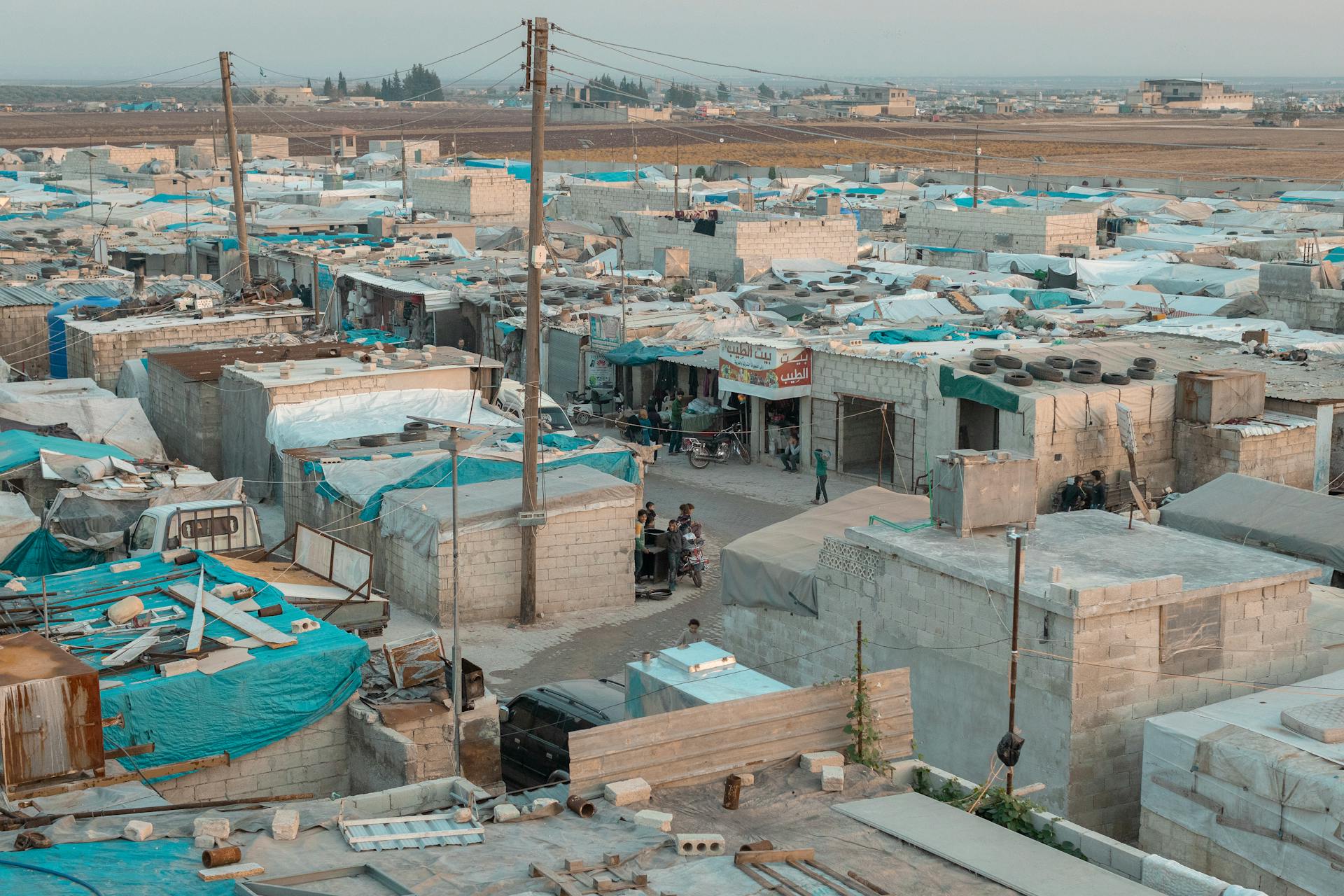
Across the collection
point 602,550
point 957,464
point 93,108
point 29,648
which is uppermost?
point 93,108

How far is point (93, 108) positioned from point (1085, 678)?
20484 centimetres

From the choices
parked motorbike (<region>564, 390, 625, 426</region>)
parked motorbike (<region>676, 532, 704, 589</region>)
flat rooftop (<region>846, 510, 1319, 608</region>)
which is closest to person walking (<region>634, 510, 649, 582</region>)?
parked motorbike (<region>676, 532, 704, 589</region>)

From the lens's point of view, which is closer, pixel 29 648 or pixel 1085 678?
pixel 29 648

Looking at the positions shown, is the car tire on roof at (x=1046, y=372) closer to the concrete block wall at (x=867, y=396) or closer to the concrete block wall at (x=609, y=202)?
the concrete block wall at (x=867, y=396)

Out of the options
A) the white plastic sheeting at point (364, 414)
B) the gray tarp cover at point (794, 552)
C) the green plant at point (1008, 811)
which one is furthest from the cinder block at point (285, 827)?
the white plastic sheeting at point (364, 414)

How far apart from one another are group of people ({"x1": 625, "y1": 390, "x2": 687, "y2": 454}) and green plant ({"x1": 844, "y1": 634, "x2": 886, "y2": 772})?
1660cm

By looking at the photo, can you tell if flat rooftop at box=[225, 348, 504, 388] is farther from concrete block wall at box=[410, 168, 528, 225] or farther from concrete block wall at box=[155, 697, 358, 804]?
concrete block wall at box=[410, 168, 528, 225]

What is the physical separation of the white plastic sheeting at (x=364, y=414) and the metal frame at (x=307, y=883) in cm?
1315

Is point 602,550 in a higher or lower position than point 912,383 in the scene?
lower

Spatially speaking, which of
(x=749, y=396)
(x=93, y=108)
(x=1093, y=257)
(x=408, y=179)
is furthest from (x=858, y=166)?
(x=93, y=108)

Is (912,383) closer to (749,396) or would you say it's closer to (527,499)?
(749,396)

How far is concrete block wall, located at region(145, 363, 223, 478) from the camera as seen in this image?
2212 cm

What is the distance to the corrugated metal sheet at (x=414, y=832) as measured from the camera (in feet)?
24.2

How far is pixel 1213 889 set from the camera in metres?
7.14
